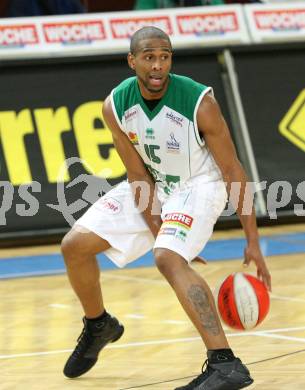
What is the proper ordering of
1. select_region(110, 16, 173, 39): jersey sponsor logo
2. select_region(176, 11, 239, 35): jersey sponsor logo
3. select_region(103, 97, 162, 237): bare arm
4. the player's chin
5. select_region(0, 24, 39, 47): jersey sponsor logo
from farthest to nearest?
select_region(176, 11, 239, 35): jersey sponsor logo, select_region(110, 16, 173, 39): jersey sponsor logo, select_region(0, 24, 39, 47): jersey sponsor logo, select_region(103, 97, 162, 237): bare arm, the player's chin

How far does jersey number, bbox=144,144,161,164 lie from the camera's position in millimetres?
6473

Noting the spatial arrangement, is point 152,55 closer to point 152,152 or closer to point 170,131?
point 170,131

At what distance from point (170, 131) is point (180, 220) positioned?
54cm

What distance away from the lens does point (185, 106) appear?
6309 mm

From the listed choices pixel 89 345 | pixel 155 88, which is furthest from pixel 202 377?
pixel 155 88

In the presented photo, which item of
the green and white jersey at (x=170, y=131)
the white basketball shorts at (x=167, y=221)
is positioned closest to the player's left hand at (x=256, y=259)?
the white basketball shorts at (x=167, y=221)

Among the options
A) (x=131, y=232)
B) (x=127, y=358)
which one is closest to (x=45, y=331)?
(x=127, y=358)

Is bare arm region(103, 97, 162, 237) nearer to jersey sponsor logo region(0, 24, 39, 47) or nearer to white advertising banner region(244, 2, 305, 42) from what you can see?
jersey sponsor logo region(0, 24, 39, 47)

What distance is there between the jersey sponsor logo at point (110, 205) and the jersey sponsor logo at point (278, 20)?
6.56m

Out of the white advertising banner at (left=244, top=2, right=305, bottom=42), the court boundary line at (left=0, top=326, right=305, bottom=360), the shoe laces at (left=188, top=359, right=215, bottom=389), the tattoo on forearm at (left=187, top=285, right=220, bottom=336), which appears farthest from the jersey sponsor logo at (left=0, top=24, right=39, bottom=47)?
the shoe laces at (left=188, top=359, right=215, bottom=389)

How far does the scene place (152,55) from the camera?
6.20 m

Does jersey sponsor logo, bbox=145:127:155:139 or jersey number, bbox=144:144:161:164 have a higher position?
jersey sponsor logo, bbox=145:127:155:139

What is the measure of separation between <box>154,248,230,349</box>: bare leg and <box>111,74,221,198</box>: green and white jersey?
614 millimetres

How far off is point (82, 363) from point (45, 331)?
1.35m
